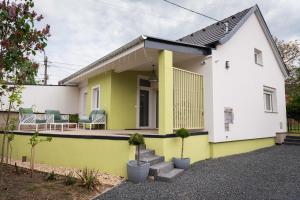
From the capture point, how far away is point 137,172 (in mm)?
5426

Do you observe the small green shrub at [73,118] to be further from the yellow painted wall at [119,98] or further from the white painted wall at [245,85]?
the white painted wall at [245,85]

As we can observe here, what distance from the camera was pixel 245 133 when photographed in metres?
9.89

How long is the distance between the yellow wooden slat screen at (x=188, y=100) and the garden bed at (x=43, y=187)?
290cm

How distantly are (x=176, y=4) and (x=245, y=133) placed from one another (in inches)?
242

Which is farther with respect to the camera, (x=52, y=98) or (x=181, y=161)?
(x=52, y=98)

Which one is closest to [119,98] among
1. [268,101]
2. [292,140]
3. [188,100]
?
[188,100]

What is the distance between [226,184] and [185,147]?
209 centimetres

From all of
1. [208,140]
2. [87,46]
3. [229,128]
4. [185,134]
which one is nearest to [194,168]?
[185,134]

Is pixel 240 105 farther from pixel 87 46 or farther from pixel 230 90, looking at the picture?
pixel 87 46

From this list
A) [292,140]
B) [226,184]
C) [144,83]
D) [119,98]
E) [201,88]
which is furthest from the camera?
[292,140]

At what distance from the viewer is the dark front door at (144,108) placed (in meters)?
11.5

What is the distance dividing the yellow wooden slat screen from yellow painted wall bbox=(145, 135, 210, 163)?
18.7 inches

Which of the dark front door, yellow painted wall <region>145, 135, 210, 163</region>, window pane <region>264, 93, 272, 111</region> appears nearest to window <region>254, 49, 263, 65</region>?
window pane <region>264, 93, 272, 111</region>

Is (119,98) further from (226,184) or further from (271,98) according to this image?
(271,98)
